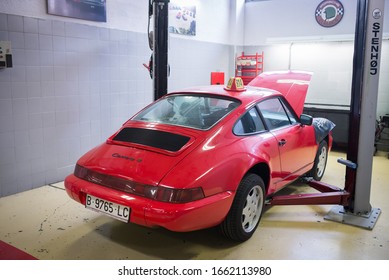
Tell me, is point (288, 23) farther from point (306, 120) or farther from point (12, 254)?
point (12, 254)

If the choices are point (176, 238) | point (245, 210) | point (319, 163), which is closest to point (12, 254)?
point (176, 238)

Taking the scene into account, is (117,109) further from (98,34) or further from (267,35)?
(267,35)

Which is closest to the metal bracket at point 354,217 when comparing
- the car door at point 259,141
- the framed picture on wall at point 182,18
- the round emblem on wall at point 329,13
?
the car door at point 259,141

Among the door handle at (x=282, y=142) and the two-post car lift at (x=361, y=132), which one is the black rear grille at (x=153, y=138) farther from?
the two-post car lift at (x=361, y=132)

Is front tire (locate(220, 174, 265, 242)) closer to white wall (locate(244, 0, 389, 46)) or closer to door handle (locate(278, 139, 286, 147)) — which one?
door handle (locate(278, 139, 286, 147))

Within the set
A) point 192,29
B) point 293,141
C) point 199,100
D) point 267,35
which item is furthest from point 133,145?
point 267,35

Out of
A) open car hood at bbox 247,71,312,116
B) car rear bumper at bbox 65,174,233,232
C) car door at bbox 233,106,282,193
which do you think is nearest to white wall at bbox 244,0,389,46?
open car hood at bbox 247,71,312,116

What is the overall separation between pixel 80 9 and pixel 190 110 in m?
2.33

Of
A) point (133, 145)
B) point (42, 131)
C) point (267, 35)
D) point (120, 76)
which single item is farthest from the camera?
point (267, 35)

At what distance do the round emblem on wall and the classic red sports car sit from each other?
4.18 metres

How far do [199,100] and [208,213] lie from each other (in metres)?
1.27

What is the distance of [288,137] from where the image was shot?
3.66 meters

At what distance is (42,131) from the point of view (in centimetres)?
448

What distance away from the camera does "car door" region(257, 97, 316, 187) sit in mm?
3568
